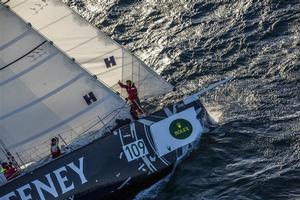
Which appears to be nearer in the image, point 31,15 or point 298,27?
point 31,15

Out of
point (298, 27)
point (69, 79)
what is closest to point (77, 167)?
point (69, 79)

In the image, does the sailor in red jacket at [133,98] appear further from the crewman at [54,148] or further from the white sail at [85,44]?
the crewman at [54,148]

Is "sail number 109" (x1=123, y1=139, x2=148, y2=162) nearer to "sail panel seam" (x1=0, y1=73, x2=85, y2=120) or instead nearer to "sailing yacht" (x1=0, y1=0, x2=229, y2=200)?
"sailing yacht" (x1=0, y1=0, x2=229, y2=200)

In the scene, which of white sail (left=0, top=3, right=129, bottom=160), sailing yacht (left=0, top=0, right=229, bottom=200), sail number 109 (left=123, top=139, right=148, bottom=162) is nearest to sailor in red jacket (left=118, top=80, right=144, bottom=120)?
sailing yacht (left=0, top=0, right=229, bottom=200)

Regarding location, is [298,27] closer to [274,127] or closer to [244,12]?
[244,12]

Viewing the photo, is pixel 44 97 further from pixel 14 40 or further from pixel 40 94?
pixel 14 40

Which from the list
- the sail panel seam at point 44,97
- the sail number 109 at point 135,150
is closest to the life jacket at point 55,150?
the sail panel seam at point 44,97

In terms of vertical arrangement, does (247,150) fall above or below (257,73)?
below

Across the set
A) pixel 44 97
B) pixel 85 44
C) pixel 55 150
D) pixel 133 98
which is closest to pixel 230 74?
pixel 133 98
